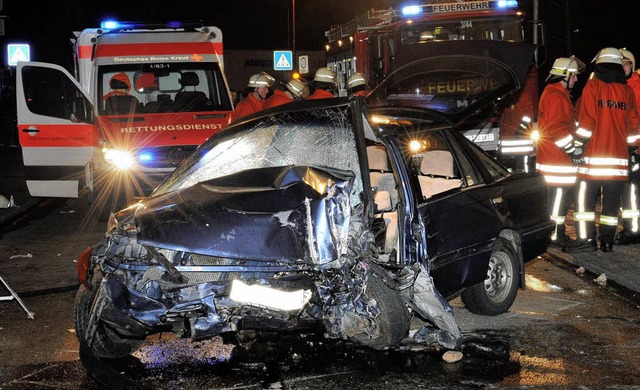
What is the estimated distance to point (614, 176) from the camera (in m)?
9.23

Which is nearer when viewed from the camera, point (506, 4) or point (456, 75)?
point (456, 75)

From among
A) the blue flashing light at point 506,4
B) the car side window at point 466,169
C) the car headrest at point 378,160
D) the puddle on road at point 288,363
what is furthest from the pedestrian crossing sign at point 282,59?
the puddle on road at point 288,363

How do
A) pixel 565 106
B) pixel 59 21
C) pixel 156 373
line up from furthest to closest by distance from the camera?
pixel 59 21, pixel 565 106, pixel 156 373

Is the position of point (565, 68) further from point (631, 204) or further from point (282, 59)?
point (282, 59)

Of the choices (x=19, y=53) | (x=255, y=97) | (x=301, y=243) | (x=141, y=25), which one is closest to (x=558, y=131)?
(x=255, y=97)

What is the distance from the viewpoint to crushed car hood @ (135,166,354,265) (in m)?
5.06

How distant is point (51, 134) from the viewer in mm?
12312

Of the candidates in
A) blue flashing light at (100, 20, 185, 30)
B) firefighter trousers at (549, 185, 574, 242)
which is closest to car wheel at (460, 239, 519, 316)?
firefighter trousers at (549, 185, 574, 242)

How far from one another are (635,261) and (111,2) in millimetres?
42765

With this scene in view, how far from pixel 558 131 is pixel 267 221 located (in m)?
5.25

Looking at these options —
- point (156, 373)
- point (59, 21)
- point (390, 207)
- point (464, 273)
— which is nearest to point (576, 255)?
point (464, 273)

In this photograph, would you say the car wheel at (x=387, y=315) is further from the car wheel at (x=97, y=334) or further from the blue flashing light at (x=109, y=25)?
the blue flashing light at (x=109, y=25)

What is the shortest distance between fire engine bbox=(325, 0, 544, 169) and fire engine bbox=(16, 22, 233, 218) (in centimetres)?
309

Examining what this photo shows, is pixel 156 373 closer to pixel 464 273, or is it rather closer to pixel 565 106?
pixel 464 273
